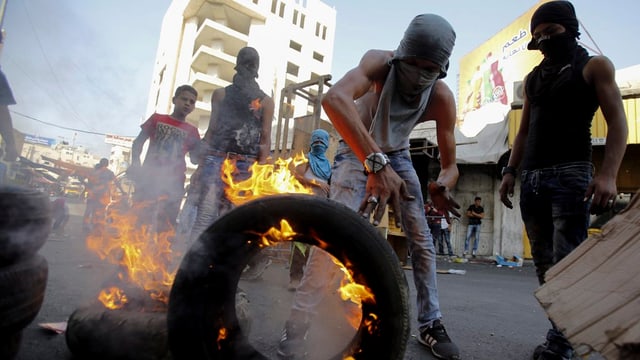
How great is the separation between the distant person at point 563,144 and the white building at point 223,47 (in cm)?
3406

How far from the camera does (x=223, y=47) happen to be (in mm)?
39562

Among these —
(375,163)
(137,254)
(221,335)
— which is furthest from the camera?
(137,254)

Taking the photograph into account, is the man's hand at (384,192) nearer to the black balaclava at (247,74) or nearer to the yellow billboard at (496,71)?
the black balaclava at (247,74)

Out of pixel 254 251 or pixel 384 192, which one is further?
pixel 384 192

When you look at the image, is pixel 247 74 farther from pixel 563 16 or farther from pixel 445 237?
pixel 445 237

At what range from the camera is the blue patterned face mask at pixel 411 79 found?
87.9 inches

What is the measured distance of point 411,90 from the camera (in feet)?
7.82

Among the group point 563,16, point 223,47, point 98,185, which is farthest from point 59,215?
point 223,47

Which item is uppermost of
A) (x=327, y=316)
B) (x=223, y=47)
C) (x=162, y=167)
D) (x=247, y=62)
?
(x=223, y=47)

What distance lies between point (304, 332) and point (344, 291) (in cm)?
57

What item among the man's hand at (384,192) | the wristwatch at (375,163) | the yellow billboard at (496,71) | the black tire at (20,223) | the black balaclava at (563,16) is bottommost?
the black tire at (20,223)

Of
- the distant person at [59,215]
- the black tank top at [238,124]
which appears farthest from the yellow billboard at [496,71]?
the distant person at [59,215]

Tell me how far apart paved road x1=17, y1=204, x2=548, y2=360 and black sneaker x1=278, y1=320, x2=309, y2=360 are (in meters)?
0.10

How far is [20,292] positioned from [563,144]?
322 cm
